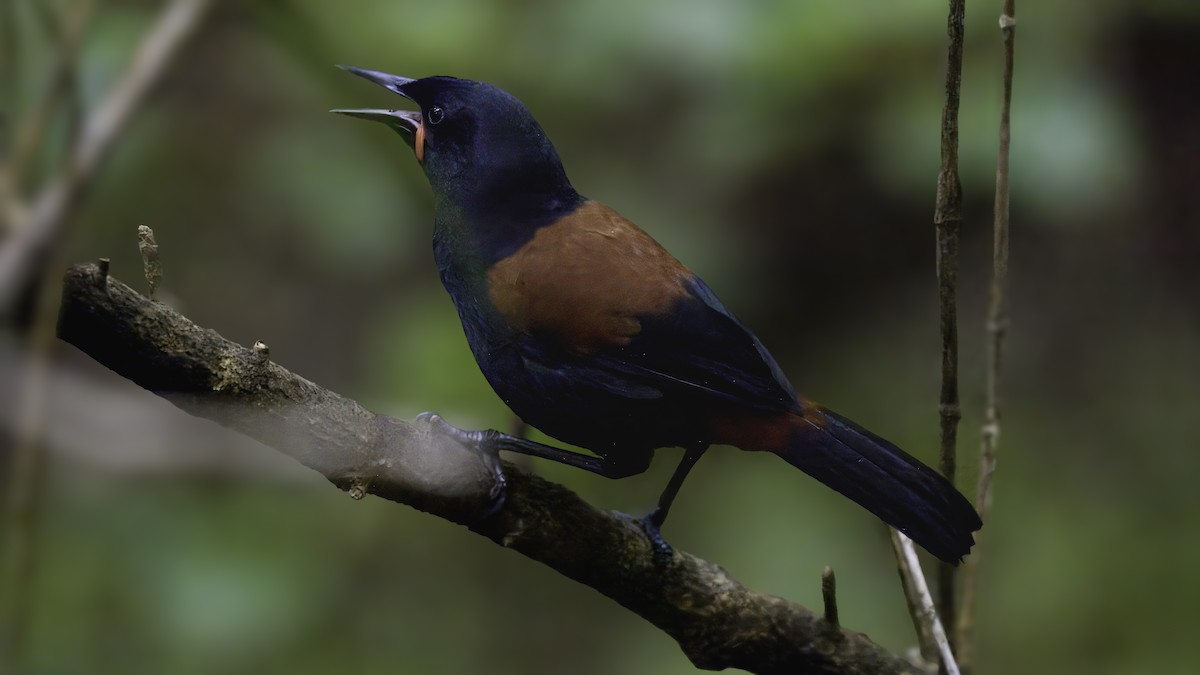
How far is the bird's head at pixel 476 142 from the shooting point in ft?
5.21

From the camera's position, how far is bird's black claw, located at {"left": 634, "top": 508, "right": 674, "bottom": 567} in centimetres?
177

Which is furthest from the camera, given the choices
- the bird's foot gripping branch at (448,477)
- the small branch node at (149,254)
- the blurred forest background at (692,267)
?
the blurred forest background at (692,267)

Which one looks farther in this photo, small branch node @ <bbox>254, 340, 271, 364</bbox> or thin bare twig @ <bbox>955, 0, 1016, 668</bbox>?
thin bare twig @ <bbox>955, 0, 1016, 668</bbox>

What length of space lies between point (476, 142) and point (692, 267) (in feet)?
3.39

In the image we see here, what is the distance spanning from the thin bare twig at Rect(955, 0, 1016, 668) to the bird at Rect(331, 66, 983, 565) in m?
0.41

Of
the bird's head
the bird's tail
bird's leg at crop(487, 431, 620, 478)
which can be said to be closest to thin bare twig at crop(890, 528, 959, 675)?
the bird's tail

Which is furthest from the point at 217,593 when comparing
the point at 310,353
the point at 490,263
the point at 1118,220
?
the point at 1118,220

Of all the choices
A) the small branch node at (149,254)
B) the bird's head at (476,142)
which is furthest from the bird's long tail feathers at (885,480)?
the small branch node at (149,254)

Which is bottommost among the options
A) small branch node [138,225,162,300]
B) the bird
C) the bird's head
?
the bird

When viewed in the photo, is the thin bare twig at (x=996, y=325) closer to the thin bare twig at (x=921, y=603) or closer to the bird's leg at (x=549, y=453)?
the thin bare twig at (x=921, y=603)

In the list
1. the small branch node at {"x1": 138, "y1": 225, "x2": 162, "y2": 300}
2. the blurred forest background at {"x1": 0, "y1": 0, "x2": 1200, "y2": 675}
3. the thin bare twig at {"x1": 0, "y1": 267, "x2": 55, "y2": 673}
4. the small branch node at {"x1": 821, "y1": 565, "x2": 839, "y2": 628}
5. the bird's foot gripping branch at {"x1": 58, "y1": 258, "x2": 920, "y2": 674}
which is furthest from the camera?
the blurred forest background at {"x1": 0, "y1": 0, "x2": 1200, "y2": 675}

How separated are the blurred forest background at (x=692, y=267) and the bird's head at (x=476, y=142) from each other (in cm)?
53

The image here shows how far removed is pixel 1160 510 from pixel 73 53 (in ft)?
12.8

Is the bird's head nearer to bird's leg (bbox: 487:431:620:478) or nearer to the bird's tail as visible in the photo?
bird's leg (bbox: 487:431:620:478)
